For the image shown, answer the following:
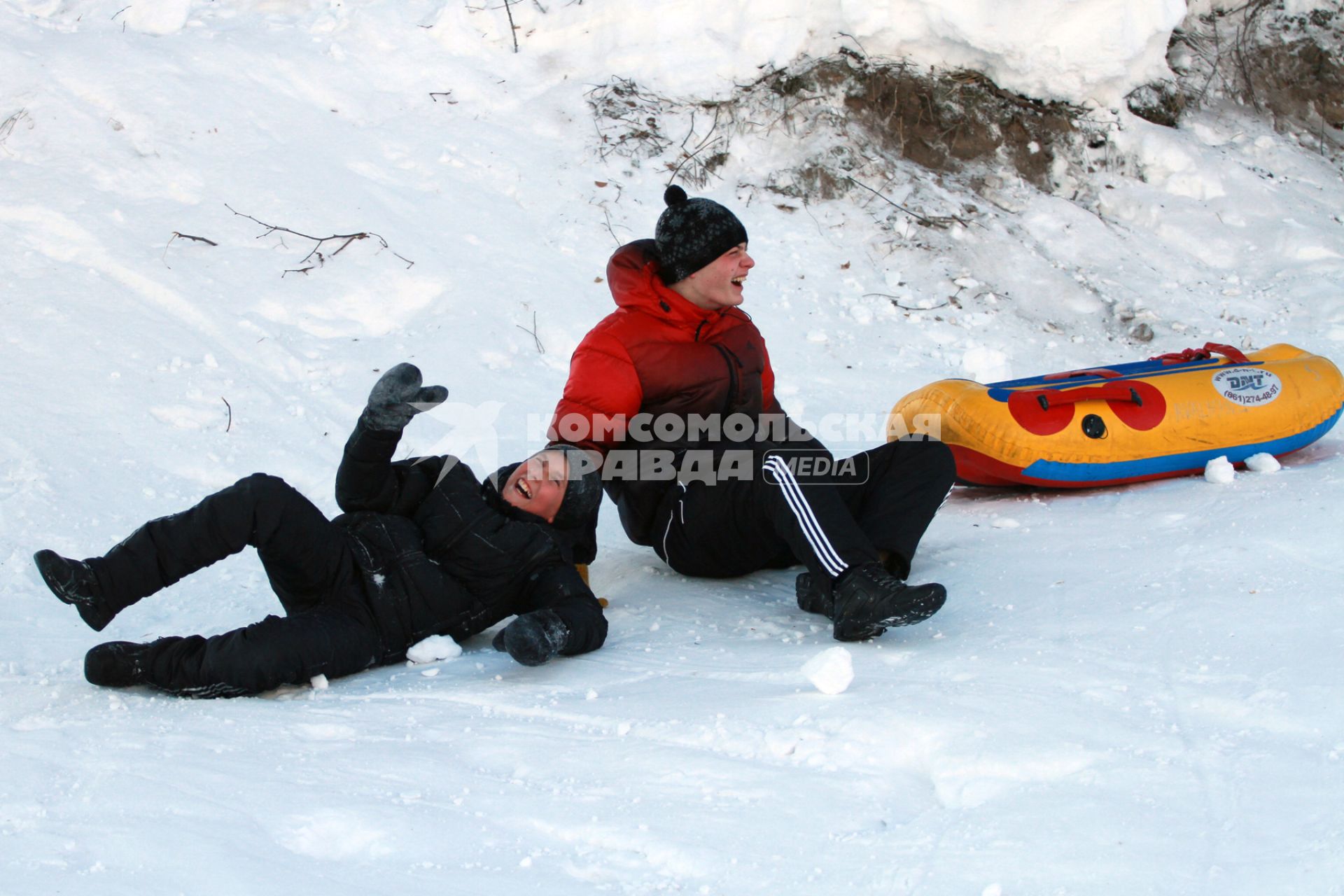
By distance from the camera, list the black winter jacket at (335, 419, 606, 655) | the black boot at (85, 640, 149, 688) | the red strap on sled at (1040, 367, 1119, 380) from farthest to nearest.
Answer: the red strap on sled at (1040, 367, 1119, 380) → the black winter jacket at (335, 419, 606, 655) → the black boot at (85, 640, 149, 688)

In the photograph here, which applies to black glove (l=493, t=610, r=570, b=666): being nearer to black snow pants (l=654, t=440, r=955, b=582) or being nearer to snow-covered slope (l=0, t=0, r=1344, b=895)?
snow-covered slope (l=0, t=0, r=1344, b=895)

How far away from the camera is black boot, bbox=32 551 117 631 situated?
2256 mm

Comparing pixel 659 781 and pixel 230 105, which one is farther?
pixel 230 105

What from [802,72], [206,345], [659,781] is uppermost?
[802,72]

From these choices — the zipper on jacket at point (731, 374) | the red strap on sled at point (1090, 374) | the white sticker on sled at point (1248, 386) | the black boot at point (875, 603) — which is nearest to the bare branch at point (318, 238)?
the zipper on jacket at point (731, 374)

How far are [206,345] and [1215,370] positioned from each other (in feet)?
11.7

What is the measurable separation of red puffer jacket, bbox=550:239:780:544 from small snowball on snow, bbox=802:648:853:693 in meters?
0.99

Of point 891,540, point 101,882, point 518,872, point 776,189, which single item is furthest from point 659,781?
point 776,189

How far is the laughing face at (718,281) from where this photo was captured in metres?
3.27

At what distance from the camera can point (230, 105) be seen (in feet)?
17.5

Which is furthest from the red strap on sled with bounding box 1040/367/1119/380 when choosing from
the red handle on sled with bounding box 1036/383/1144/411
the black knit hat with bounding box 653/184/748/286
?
the black knit hat with bounding box 653/184/748/286

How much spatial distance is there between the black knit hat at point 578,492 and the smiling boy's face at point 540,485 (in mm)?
13

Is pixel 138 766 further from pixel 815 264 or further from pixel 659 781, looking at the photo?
pixel 815 264

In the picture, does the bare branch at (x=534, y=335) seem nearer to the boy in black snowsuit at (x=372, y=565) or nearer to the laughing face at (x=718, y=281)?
the laughing face at (x=718, y=281)
